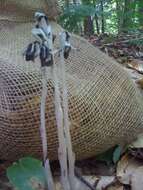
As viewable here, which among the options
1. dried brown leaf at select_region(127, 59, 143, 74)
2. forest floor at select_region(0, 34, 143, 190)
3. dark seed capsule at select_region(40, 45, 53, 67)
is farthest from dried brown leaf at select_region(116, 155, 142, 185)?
dried brown leaf at select_region(127, 59, 143, 74)

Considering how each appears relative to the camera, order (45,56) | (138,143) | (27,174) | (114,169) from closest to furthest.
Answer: (45,56)
(27,174)
(114,169)
(138,143)

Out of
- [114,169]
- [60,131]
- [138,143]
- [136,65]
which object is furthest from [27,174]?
[136,65]

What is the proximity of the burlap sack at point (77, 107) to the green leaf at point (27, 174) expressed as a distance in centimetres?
15

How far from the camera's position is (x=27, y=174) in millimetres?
1284

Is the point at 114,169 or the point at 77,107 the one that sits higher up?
the point at 77,107

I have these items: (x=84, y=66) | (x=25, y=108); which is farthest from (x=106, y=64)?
(x=25, y=108)

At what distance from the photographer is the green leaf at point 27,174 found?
1268 millimetres

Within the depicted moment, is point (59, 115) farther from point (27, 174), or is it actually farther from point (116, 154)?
point (116, 154)

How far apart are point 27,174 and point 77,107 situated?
0.29 m

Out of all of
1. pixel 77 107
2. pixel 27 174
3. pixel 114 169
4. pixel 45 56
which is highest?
pixel 45 56

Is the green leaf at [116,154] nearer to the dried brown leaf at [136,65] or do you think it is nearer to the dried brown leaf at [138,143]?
the dried brown leaf at [138,143]

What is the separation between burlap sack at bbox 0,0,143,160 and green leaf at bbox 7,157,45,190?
0.15 m

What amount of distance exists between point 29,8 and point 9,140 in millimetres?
892

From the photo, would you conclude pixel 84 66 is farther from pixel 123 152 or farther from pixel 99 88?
pixel 123 152
